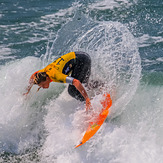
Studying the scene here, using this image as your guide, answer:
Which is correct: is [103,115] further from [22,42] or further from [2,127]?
[22,42]

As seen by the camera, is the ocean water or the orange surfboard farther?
the orange surfboard

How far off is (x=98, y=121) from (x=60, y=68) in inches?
56.4

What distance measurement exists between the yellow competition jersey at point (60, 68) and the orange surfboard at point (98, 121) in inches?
44.2

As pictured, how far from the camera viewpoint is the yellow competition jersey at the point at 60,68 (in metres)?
5.06

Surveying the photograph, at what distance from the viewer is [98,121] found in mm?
5387

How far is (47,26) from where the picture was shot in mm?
11969

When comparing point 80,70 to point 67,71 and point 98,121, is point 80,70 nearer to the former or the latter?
point 67,71

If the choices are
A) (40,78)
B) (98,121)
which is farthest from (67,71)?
(98,121)

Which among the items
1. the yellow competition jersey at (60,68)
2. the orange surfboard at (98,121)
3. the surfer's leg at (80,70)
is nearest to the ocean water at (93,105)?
the orange surfboard at (98,121)

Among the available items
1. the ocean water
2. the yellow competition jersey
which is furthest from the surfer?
the ocean water

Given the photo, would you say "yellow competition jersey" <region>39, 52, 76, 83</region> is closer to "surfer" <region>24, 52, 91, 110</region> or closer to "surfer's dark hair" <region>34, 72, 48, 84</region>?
"surfer" <region>24, 52, 91, 110</region>

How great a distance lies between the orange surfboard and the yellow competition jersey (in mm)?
1124

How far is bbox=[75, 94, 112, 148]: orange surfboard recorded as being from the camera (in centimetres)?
504

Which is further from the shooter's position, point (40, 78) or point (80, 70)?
point (80, 70)
